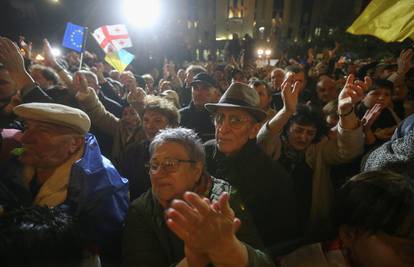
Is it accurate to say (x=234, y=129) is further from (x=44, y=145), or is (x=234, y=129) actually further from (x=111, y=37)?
(x=111, y=37)

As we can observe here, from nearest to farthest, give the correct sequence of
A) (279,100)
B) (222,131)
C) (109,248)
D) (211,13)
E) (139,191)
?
(109,248) → (222,131) → (139,191) → (279,100) → (211,13)

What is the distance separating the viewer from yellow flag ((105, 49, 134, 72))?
7.26m

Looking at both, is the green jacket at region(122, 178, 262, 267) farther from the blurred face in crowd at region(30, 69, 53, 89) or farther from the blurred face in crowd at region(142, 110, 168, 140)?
the blurred face in crowd at region(30, 69, 53, 89)

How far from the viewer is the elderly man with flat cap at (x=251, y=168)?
2404 mm

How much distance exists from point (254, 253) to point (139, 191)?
199 centimetres

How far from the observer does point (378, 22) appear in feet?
12.4

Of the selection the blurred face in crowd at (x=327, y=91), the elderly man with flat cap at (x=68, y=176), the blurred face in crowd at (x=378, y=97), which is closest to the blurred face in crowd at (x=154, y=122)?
the elderly man with flat cap at (x=68, y=176)

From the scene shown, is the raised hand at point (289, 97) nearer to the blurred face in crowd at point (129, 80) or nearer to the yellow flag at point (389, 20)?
the yellow flag at point (389, 20)

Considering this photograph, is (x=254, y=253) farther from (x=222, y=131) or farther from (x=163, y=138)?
(x=222, y=131)

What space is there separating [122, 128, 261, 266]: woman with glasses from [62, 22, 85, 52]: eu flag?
19.7 ft

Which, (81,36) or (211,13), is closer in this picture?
(81,36)

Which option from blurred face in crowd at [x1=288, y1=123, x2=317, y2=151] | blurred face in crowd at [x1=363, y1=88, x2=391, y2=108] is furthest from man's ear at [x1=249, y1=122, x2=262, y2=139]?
blurred face in crowd at [x1=363, y1=88, x2=391, y2=108]

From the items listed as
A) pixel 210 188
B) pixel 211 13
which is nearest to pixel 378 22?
pixel 210 188

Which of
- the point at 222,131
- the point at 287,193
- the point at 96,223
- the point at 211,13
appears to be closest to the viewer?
the point at 96,223
